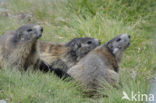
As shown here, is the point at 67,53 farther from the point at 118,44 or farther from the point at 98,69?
the point at 98,69

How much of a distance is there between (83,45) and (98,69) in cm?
154

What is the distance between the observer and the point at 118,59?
8.05 m

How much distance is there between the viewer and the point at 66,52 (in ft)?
28.6

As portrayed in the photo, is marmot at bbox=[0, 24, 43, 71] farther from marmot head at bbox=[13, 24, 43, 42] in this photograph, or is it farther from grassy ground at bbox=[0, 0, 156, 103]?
grassy ground at bbox=[0, 0, 156, 103]

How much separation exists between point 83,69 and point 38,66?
3.27 feet

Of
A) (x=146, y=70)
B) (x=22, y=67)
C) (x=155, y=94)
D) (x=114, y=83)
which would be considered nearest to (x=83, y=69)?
(x=114, y=83)

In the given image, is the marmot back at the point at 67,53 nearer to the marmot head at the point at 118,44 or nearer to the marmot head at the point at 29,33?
the marmot head at the point at 118,44

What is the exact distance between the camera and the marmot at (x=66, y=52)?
8500 mm

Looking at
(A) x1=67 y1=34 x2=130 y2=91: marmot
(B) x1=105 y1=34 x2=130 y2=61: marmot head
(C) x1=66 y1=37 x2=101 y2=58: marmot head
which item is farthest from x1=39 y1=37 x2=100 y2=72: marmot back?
(A) x1=67 y1=34 x2=130 y2=91: marmot

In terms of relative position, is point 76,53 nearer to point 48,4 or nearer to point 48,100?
point 48,100

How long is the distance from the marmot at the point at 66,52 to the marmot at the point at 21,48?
0.78 m

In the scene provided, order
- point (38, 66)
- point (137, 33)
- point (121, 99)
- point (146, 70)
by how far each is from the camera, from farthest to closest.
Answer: point (137, 33) → point (146, 70) → point (38, 66) → point (121, 99)

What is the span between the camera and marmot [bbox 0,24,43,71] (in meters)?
7.45

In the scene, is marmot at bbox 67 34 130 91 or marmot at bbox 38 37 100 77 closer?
marmot at bbox 67 34 130 91
